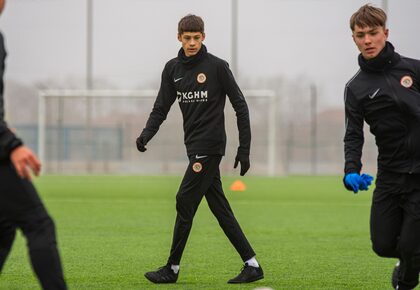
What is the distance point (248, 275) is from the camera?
6621 mm

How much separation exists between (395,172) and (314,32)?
27.3m

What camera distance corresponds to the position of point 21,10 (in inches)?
1318

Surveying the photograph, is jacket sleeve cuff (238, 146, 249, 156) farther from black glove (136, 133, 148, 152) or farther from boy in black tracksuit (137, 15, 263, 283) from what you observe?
black glove (136, 133, 148, 152)

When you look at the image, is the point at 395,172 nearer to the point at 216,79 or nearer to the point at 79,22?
the point at 216,79

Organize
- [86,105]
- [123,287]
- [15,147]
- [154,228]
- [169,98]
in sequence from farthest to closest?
[86,105] → [154,228] → [169,98] → [123,287] → [15,147]

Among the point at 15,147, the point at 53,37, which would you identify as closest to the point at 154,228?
the point at 15,147

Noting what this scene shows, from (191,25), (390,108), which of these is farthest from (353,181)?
(191,25)

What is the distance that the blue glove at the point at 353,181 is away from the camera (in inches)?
209

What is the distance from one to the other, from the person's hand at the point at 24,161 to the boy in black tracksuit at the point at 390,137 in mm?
2020

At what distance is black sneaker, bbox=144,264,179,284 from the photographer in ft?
21.6

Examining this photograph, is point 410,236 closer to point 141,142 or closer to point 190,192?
point 190,192

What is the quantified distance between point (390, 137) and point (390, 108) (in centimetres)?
18

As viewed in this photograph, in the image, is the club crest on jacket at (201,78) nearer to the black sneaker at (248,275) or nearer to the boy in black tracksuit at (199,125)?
the boy in black tracksuit at (199,125)

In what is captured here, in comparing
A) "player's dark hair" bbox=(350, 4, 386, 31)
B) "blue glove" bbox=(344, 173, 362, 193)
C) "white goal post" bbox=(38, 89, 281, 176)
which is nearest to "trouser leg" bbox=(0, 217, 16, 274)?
"blue glove" bbox=(344, 173, 362, 193)
